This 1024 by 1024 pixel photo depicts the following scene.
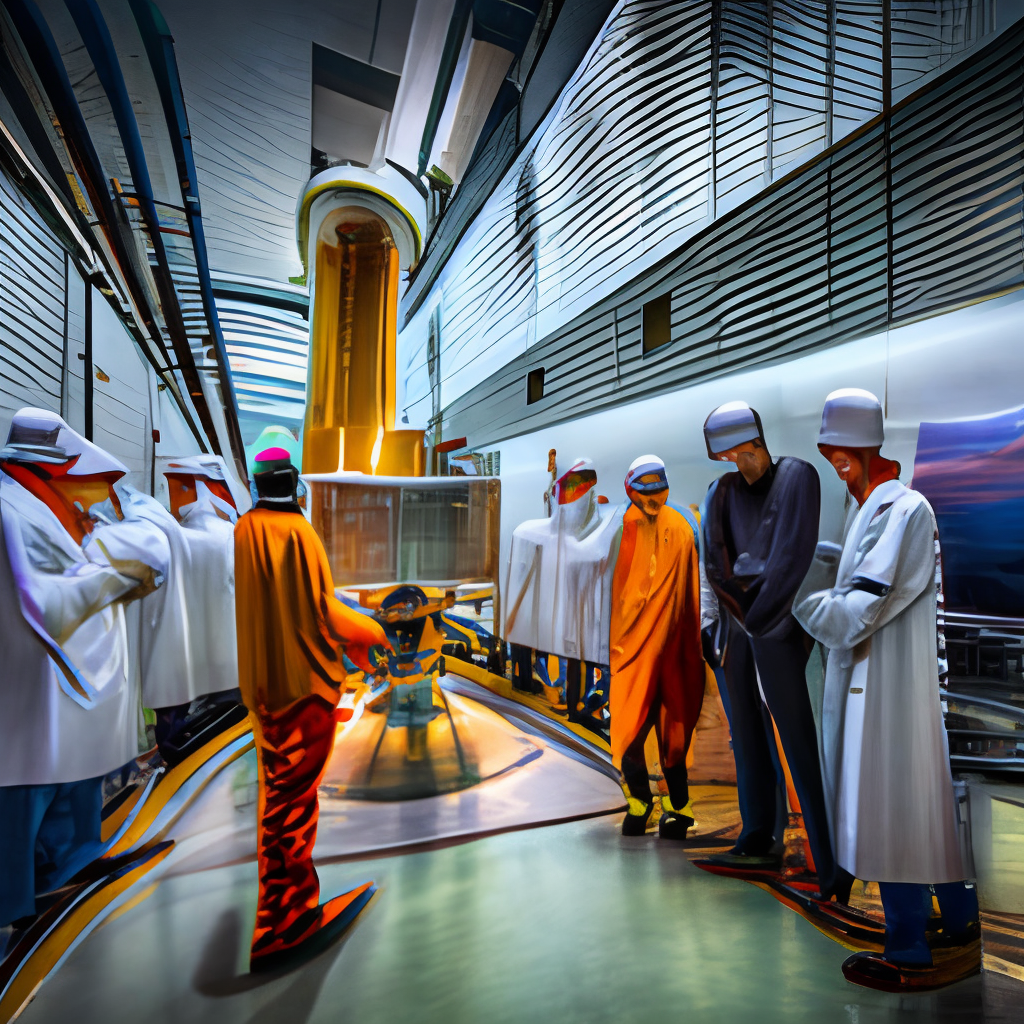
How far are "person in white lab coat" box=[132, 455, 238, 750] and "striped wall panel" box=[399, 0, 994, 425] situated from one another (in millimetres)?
572

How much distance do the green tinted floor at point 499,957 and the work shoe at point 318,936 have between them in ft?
0.10

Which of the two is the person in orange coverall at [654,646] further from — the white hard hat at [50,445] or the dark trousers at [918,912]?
the white hard hat at [50,445]

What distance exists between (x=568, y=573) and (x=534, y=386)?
570 millimetres

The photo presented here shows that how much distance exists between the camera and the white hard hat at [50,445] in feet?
4.58

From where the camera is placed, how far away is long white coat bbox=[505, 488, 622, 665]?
1.91 metres

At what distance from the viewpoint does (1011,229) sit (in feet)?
5.15

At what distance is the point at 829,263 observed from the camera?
172 centimetres

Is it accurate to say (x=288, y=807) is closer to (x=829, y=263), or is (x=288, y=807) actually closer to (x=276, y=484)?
(x=276, y=484)

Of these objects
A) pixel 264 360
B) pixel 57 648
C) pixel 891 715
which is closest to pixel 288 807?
pixel 57 648

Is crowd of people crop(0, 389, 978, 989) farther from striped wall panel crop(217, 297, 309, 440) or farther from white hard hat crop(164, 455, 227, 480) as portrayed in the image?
striped wall panel crop(217, 297, 309, 440)

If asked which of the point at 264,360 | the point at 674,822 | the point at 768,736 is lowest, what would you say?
the point at 674,822

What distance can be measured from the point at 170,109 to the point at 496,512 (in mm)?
1266

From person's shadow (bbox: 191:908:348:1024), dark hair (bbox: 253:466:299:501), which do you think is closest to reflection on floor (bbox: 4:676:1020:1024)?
person's shadow (bbox: 191:908:348:1024)

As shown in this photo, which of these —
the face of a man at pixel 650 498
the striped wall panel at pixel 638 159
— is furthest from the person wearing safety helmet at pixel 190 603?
the face of a man at pixel 650 498
